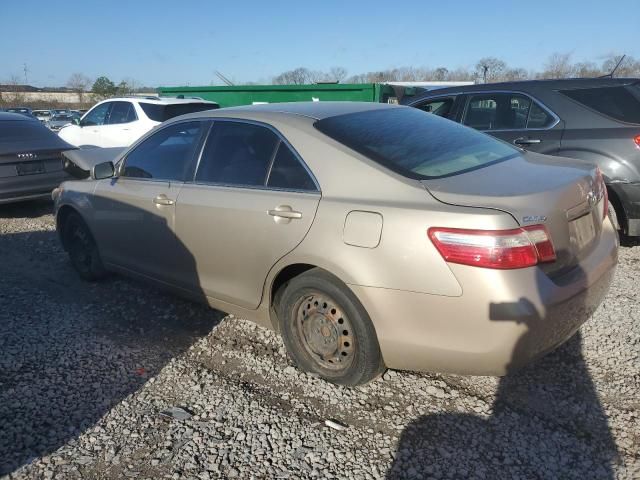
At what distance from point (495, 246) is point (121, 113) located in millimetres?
10685

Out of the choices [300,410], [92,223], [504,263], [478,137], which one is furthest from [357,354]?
[92,223]

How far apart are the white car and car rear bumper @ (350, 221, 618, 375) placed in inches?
356

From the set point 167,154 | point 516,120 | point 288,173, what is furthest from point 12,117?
point 516,120

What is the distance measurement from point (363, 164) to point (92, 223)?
2820 millimetres

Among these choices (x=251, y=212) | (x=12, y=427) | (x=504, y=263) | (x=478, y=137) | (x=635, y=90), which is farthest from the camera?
(x=635, y=90)

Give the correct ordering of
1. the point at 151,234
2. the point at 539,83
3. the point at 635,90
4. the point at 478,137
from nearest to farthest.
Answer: the point at 478,137 → the point at 151,234 → the point at 635,90 → the point at 539,83

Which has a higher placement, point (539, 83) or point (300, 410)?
point (539, 83)

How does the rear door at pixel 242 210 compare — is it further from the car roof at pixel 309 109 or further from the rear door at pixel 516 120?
the rear door at pixel 516 120

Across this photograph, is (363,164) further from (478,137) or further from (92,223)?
(92,223)

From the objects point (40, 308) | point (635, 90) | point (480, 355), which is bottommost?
point (40, 308)

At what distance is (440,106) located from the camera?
6.52 metres

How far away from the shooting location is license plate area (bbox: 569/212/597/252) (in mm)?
2670

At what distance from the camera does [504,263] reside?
2359mm

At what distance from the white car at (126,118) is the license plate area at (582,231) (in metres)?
9.26
